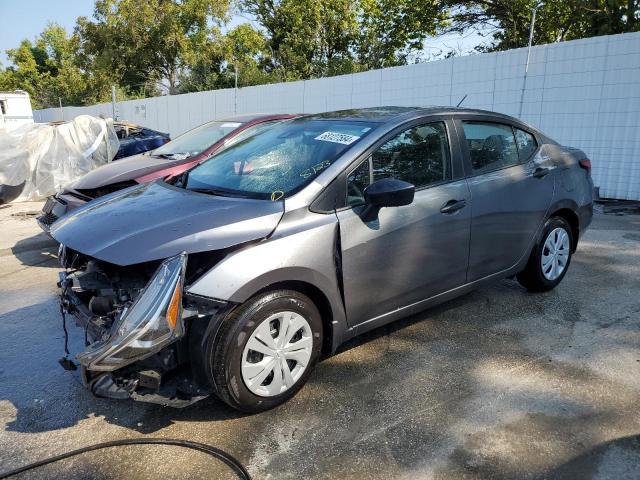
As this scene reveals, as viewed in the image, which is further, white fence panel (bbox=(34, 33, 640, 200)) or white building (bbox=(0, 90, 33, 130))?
white building (bbox=(0, 90, 33, 130))

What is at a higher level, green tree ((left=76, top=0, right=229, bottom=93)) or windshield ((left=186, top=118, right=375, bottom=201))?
green tree ((left=76, top=0, right=229, bottom=93))

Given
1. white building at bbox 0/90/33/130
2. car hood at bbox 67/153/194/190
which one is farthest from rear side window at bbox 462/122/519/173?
white building at bbox 0/90/33/130

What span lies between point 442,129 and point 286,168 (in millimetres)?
1195

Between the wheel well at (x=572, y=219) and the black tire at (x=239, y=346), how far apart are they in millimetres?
2831

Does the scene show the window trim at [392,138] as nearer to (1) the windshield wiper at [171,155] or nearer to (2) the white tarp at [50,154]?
(1) the windshield wiper at [171,155]

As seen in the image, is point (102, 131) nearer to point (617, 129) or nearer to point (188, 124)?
point (188, 124)

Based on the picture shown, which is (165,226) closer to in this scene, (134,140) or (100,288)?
(100,288)

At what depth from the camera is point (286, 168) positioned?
11.0 feet

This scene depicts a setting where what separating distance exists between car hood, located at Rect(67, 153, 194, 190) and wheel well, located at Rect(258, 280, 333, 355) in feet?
12.1

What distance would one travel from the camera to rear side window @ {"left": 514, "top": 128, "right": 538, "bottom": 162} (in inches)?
168

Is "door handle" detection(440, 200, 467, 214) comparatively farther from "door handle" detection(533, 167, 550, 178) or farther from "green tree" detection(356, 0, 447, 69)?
"green tree" detection(356, 0, 447, 69)

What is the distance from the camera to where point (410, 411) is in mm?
2930

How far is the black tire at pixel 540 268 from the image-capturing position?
4418 mm

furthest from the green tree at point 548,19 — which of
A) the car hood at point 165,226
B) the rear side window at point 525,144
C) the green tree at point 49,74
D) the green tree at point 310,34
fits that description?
the green tree at point 49,74
